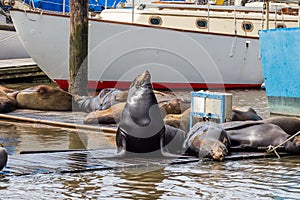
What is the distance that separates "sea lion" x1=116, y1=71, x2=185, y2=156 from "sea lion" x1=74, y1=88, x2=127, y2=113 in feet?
14.2

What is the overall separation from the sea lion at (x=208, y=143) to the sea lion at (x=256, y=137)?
32 cm

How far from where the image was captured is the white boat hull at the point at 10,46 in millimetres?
29234

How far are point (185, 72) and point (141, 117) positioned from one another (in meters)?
14.9

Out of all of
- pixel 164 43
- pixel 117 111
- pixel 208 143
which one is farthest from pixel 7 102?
pixel 164 43

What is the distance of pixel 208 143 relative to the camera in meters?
9.59

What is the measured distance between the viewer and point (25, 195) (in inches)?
285

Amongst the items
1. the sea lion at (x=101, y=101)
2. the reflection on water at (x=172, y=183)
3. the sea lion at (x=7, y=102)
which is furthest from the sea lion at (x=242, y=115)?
the sea lion at (x=7, y=102)

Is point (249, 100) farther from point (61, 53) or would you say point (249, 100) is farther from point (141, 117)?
point (141, 117)

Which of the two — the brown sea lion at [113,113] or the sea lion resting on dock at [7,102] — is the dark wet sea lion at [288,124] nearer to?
the brown sea lion at [113,113]

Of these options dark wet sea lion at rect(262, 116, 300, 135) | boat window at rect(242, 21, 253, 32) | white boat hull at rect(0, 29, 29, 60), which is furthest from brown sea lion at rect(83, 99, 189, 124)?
white boat hull at rect(0, 29, 29, 60)

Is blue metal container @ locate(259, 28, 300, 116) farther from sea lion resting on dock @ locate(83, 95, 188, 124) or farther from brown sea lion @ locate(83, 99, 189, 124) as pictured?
brown sea lion @ locate(83, 99, 189, 124)

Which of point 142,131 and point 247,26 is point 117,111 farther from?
point 247,26

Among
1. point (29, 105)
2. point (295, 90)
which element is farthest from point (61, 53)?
point (295, 90)

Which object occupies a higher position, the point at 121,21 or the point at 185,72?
the point at 121,21
